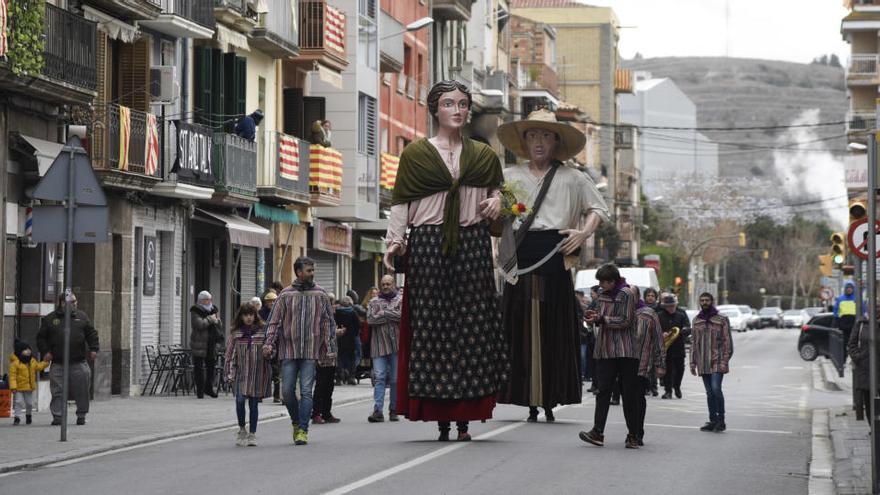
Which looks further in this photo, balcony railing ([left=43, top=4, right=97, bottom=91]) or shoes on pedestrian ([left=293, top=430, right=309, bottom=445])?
balcony railing ([left=43, top=4, right=97, bottom=91])

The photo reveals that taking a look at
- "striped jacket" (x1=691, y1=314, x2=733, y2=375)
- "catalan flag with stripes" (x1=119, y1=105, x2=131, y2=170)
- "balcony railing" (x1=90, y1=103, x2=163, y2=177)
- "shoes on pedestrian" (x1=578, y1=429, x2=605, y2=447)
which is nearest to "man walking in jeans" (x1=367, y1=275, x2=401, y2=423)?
"striped jacket" (x1=691, y1=314, x2=733, y2=375)

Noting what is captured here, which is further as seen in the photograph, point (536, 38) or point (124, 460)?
point (536, 38)

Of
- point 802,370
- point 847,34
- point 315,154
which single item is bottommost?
point 802,370

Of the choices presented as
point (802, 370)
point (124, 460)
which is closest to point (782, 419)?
point (124, 460)

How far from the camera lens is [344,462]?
15.5m

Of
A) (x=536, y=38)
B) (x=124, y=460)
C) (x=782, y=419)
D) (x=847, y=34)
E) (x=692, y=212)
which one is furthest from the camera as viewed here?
(x=692, y=212)

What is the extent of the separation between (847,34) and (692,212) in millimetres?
44817

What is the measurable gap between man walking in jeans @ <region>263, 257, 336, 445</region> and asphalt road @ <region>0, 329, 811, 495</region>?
0.50m

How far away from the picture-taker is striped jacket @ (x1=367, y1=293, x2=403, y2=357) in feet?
74.7

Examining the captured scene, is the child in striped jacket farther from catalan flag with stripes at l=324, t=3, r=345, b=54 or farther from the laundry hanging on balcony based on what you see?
catalan flag with stripes at l=324, t=3, r=345, b=54

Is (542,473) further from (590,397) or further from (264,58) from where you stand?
(264,58)

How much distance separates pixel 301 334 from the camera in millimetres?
18469

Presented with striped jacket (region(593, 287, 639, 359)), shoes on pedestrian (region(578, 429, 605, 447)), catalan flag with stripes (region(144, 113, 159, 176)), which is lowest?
shoes on pedestrian (region(578, 429, 605, 447))

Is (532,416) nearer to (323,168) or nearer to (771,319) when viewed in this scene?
(323,168)
